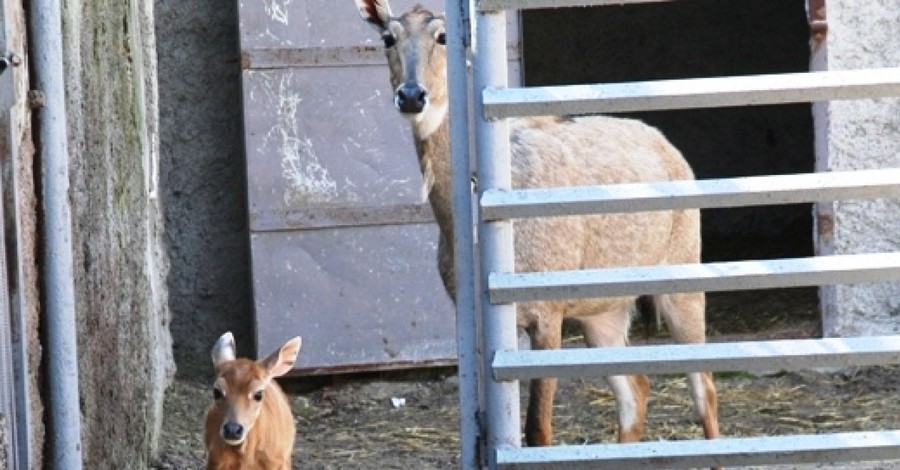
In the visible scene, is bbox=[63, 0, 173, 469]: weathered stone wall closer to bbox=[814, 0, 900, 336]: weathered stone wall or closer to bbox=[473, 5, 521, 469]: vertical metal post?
bbox=[473, 5, 521, 469]: vertical metal post

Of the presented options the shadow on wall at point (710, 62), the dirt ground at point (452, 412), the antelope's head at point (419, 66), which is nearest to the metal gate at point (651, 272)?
the antelope's head at point (419, 66)

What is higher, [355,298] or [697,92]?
[697,92]

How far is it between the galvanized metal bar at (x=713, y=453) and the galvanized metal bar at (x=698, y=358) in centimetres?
21

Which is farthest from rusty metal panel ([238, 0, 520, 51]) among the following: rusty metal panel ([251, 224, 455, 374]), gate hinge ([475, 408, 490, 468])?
gate hinge ([475, 408, 490, 468])

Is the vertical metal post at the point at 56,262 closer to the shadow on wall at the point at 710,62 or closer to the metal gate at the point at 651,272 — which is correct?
the metal gate at the point at 651,272

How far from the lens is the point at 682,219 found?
836cm

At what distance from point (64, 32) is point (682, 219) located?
3.32 metres

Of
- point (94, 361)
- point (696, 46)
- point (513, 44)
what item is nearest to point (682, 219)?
point (513, 44)

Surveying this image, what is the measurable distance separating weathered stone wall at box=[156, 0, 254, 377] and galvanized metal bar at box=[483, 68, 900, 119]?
504 centimetres

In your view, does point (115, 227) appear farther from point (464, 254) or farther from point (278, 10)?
point (278, 10)

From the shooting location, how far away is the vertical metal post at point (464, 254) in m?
5.16

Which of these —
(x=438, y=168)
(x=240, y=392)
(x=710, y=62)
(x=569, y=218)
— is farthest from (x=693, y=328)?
(x=710, y=62)

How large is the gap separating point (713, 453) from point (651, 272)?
0.54 m

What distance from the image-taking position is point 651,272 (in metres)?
5.09
